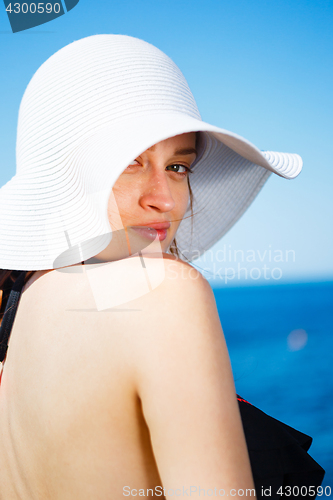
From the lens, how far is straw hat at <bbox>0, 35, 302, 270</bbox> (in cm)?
93

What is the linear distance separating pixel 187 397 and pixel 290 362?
10.8 meters

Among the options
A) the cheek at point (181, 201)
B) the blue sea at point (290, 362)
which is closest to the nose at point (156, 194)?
the cheek at point (181, 201)

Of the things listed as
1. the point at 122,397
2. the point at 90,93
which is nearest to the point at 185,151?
the point at 90,93

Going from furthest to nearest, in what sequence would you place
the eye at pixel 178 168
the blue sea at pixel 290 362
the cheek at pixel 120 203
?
the blue sea at pixel 290 362
the eye at pixel 178 168
the cheek at pixel 120 203

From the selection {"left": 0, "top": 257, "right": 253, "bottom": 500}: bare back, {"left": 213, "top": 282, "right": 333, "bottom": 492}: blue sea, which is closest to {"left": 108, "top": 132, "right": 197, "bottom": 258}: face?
{"left": 0, "top": 257, "right": 253, "bottom": 500}: bare back

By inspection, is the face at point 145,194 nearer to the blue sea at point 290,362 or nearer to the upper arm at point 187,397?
the upper arm at point 187,397

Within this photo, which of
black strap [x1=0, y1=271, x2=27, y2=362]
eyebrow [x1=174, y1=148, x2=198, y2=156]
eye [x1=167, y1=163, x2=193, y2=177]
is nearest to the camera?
black strap [x1=0, y1=271, x2=27, y2=362]

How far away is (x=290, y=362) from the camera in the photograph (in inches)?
404

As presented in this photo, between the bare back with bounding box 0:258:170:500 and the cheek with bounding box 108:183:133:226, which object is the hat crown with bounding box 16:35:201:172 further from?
the bare back with bounding box 0:258:170:500

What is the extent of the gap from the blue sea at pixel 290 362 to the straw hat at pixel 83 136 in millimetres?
1540

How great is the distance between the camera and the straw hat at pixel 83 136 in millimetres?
930

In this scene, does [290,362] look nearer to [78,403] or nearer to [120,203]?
[120,203]

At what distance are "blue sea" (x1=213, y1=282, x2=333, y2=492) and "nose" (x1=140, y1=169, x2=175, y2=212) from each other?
1339mm


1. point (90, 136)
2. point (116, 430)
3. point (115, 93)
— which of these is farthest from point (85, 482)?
point (115, 93)
